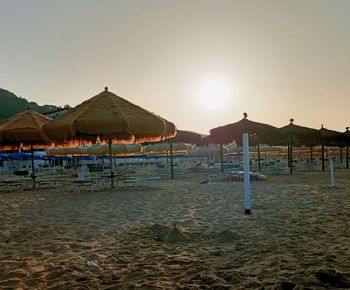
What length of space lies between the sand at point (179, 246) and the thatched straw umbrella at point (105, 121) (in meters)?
2.56

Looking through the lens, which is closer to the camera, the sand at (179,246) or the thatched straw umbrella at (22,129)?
the sand at (179,246)

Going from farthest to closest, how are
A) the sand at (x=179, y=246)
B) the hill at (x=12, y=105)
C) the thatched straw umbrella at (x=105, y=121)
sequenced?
the hill at (x=12, y=105) → the thatched straw umbrella at (x=105, y=121) → the sand at (x=179, y=246)

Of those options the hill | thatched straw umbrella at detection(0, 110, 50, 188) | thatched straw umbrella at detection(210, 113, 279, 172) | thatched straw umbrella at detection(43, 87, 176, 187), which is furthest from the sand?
the hill

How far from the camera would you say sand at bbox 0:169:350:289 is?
351cm

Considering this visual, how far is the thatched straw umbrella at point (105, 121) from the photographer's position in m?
10.2

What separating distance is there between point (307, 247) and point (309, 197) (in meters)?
5.19

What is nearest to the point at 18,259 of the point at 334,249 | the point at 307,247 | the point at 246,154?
the point at 307,247

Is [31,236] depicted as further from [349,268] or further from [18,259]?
[349,268]

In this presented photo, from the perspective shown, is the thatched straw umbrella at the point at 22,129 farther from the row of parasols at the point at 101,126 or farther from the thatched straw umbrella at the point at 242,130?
the thatched straw umbrella at the point at 242,130

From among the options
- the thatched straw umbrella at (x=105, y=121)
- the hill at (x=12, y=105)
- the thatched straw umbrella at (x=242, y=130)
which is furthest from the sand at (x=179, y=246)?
the hill at (x=12, y=105)

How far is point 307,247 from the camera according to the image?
177 inches

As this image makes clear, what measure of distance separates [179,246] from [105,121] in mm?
6093

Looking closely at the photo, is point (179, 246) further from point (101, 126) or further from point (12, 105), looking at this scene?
point (12, 105)

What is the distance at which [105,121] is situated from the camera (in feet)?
33.5
